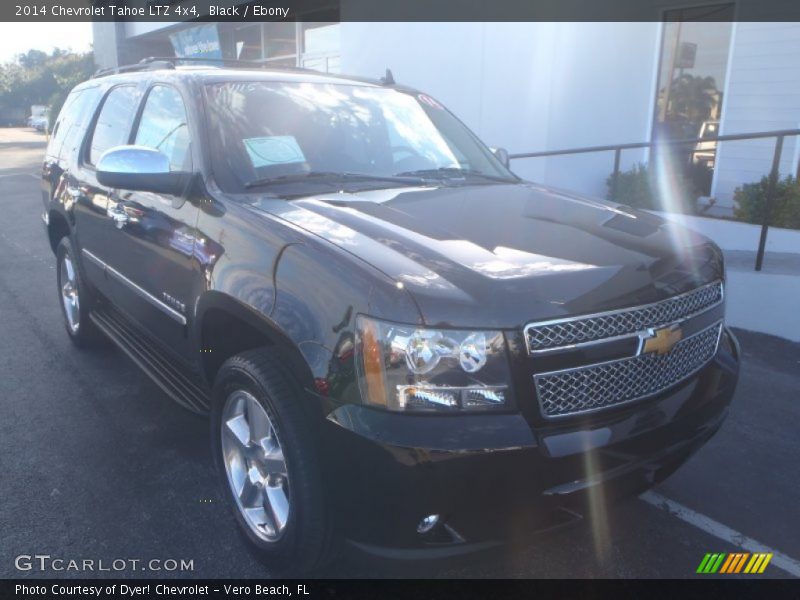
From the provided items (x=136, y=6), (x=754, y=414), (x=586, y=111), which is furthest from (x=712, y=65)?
(x=136, y=6)

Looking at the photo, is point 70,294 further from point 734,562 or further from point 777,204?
point 777,204

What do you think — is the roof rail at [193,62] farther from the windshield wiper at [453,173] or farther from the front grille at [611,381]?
the front grille at [611,381]

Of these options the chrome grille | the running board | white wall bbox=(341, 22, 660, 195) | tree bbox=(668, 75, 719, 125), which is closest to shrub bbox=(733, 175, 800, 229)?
white wall bbox=(341, 22, 660, 195)

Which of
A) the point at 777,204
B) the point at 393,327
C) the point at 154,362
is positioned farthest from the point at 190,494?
the point at 777,204

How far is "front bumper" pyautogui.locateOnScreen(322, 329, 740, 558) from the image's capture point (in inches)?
81.3

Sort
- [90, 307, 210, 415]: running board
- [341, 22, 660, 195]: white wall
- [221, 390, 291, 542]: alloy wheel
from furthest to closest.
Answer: [341, 22, 660, 195]: white wall, [90, 307, 210, 415]: running board, [221, 390, 291, 542]: alloy wheel

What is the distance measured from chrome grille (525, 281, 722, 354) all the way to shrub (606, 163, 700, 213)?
5894 mm

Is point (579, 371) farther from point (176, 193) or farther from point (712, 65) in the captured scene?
point (712, 65)

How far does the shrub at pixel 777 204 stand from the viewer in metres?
6.81

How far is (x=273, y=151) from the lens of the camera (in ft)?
10.9

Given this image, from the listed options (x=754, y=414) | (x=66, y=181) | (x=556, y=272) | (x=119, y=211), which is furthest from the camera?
(x=66, y=181)

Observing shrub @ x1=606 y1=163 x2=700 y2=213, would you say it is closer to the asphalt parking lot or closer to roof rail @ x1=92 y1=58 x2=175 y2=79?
the asphalt parking lot

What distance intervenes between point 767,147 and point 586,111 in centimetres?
254
